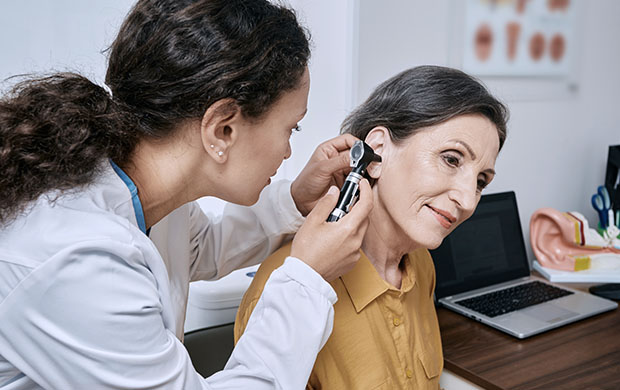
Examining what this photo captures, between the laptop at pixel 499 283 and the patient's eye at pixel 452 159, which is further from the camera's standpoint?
the laptop at pixel 499 283

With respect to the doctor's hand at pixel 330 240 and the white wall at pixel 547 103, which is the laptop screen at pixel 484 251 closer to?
the white wall at pixel 547 103

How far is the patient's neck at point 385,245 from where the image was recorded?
1225mm

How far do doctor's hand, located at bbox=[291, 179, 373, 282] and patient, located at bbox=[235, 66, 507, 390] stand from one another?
184mm

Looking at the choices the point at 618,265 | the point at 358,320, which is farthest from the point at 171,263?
the point at 618,265

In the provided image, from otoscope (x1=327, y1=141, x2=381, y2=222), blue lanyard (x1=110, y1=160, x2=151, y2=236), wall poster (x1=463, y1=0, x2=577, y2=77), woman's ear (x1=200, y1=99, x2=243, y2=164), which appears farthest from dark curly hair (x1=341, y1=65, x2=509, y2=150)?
wall poster (x1=463, y1=0, x2=577, y2=77)

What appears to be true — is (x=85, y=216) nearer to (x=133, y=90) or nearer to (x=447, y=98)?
(x=133, y=90)

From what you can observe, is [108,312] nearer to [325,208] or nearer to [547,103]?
[325,208]

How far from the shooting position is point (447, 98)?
1.14 m

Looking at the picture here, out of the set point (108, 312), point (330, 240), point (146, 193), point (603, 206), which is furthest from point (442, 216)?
point (603, 206)

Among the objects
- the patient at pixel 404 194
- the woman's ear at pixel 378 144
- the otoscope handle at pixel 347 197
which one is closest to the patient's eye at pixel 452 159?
the patient at pixel 404 194

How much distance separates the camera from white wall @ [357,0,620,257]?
5.55 feet

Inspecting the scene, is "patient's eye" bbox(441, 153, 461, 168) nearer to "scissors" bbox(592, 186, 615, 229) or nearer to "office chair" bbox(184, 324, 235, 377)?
"office chair" bbox(184, 324, 235, 377)

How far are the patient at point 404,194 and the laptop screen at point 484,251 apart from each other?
0.53 m

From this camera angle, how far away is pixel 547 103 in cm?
216
